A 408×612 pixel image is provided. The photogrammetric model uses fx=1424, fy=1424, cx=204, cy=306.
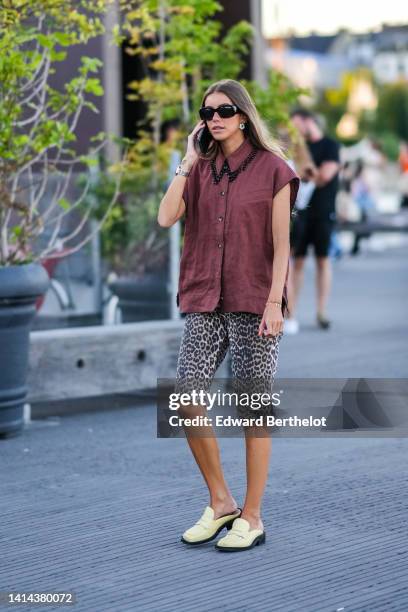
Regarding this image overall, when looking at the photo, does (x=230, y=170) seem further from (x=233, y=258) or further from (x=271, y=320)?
(x=271, y=320)

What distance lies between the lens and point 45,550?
5805mm

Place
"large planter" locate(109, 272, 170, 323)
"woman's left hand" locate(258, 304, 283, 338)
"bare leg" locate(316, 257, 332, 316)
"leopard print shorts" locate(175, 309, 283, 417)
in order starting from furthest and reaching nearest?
1. "bare leg" locate(316, 257, 332, 316)
2. "large planter" locate(109, 272, 170, 323)
3. "leopard print shorts" locate(175, 309, 283, 417)
4. "woman's left hand" locate(258, 304, 283, 338)

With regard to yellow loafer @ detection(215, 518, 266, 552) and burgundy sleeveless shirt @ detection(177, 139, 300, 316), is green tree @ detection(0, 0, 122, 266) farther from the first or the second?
yellow loafer @ detection(215, 518, 266, 552)

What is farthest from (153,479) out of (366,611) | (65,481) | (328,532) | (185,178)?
(366,611)

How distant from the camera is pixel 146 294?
10.1 m

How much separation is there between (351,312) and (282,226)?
10643mm

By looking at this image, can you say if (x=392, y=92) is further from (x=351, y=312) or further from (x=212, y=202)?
(x=212, y=202)

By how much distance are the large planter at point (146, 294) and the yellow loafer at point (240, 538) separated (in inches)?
171

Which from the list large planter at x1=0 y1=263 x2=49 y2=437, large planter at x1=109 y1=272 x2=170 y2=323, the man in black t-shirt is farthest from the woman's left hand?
the man in black t-shirt

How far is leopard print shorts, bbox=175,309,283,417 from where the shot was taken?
5781 millimetres

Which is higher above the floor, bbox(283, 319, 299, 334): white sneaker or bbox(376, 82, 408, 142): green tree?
bbox(283, 319, 299, 334): white sneaker

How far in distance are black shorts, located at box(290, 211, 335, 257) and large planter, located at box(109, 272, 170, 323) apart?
155 inches

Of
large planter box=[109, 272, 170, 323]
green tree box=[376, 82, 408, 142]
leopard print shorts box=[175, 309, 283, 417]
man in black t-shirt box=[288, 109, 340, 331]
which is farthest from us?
green tree box=[376, 82, 408, 142]

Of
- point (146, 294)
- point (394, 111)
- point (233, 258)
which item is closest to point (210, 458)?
point (233, 258)
